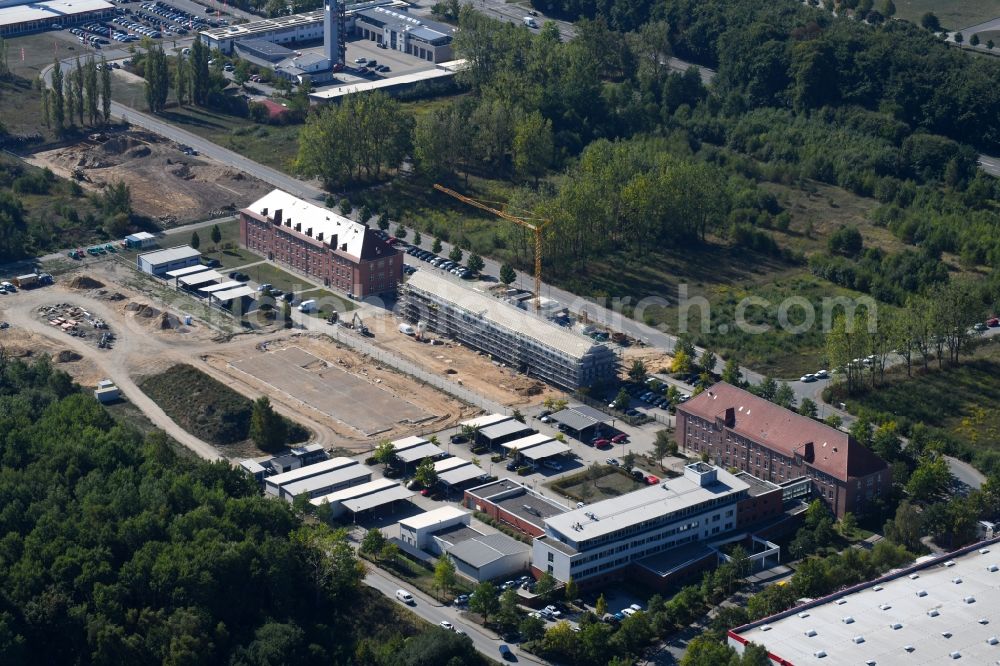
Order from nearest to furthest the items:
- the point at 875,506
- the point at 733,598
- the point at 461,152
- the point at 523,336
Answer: the point at 733,598 → the point at 875,506 → the point at 523,336 → the point at 461,152

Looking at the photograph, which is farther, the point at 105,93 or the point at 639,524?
the point at 105,93

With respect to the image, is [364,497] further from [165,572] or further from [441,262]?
[441,262]

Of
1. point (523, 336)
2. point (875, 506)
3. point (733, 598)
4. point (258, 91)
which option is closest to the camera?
point (733, 598)

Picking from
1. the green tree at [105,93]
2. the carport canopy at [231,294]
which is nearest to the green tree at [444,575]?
the carport canopy at [231,294]

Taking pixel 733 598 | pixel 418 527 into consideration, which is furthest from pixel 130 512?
pixel 733 598

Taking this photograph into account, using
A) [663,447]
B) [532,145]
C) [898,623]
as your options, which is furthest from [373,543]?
[532,145]

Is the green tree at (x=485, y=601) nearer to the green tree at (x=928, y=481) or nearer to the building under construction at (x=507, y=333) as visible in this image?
the green tree at (x=928, y=481)

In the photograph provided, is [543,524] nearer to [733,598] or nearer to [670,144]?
[733,598]
